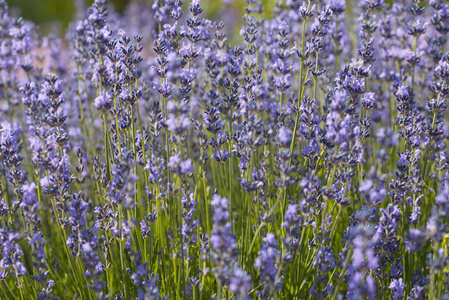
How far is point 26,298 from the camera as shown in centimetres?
274

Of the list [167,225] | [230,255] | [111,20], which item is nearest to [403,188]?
[230,255]

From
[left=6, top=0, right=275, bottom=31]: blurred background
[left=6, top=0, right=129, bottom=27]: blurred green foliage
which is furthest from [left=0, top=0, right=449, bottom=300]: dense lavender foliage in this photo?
[left=6, top=0, right=129, bottom=27]: blurred green foliage

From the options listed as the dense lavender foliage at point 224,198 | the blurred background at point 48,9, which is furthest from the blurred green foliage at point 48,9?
the dense lavender foliage at point 224,198

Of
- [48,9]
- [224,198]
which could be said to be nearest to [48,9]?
[48,9]

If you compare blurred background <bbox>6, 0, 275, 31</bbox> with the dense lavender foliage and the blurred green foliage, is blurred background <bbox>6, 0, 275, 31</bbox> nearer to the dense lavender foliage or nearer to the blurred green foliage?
the blurred green foliage

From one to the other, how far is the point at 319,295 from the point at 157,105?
1483mm

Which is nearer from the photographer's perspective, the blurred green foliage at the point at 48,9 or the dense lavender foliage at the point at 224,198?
the dense lavender foliage at the point at 224,198

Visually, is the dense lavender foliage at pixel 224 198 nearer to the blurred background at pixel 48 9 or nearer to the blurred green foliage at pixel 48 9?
the blurred background at pixel 48 9

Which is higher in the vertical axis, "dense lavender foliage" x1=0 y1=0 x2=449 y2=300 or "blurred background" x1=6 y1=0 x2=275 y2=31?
"blurred background" x1=6 y1=0 x2=275 y2=31

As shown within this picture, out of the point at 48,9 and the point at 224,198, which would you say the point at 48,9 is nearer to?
the point at 48,9

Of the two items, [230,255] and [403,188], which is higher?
[403,188]

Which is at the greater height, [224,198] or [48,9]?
[48,9]

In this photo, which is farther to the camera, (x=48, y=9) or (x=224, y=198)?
(x=48, y=9)

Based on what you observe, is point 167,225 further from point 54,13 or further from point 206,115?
point 54,13
